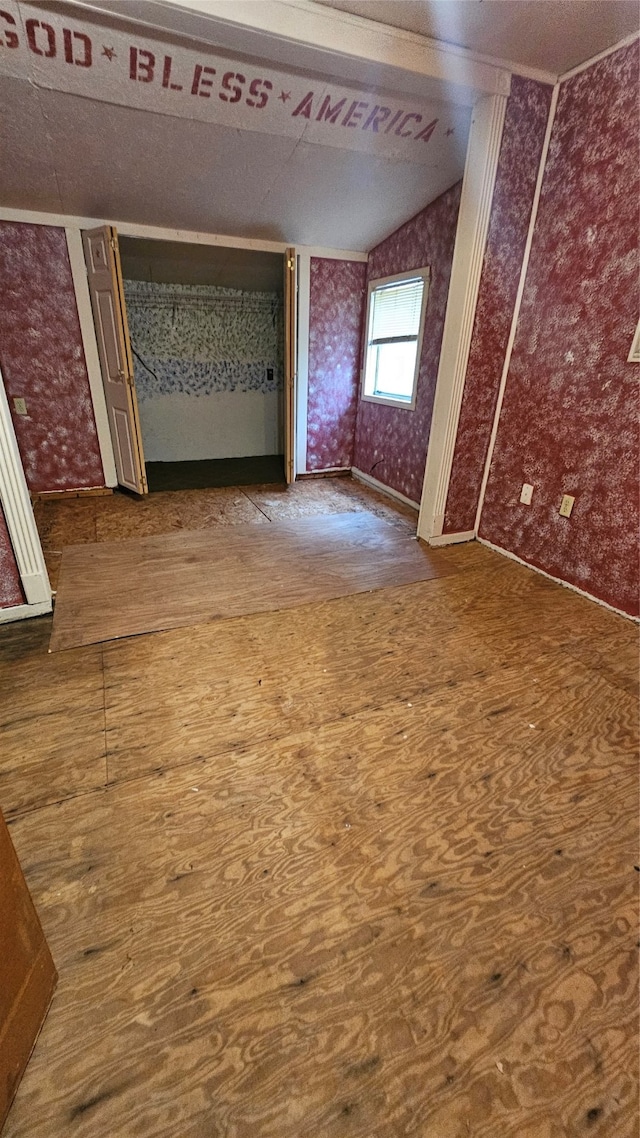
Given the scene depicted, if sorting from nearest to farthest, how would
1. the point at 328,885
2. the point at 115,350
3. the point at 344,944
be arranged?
the point at 344,944
the point at 328,885
the point at 115,350

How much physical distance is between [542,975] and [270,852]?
0.66m

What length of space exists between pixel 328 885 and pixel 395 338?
4.01 metres

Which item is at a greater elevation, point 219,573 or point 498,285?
point 498,285

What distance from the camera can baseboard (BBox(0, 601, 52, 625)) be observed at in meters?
2.16

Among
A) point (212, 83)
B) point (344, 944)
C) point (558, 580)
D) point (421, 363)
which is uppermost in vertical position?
point (212, 83)

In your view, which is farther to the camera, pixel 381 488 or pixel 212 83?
pixel 381 488

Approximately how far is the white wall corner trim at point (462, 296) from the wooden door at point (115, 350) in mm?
2384

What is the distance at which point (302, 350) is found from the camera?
14.0 feet

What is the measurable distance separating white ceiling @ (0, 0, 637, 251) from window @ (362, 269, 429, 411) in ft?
1.52

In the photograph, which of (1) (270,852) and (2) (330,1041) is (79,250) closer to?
(1) (270,852)

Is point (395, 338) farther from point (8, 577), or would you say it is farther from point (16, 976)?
point (16, 976)

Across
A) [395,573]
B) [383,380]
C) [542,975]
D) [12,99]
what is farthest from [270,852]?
[383,380]

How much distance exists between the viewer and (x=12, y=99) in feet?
7.44

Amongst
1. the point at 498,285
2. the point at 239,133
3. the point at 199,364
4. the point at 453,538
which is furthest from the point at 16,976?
the point at 199,364
